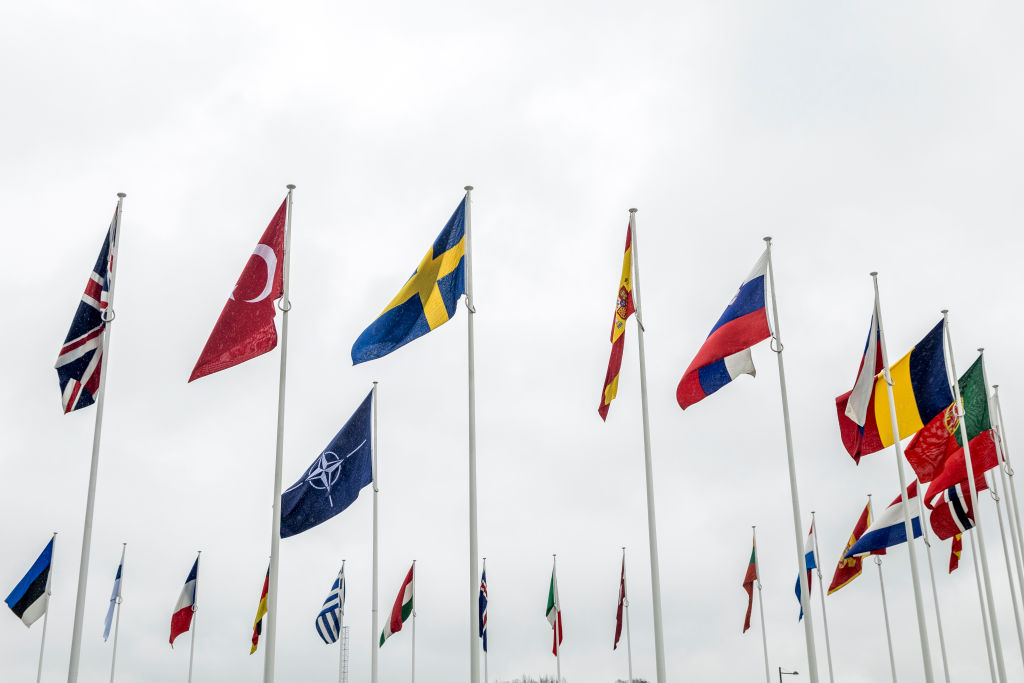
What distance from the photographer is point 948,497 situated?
24.4 meters

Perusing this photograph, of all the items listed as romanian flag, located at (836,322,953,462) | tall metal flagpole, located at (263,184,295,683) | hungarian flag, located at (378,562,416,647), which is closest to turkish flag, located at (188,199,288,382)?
tall metal flagpole, located at (263,184,295,683)

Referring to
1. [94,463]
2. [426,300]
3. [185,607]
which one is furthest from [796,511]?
[185,607]

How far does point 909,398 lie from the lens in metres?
20.8

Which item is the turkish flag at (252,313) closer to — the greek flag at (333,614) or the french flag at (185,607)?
the greek flag at (333,614)

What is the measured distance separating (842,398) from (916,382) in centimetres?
166

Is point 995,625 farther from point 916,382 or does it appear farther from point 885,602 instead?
point 885,602

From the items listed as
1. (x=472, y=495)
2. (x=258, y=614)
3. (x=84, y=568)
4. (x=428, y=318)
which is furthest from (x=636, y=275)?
(x=258, y=614)

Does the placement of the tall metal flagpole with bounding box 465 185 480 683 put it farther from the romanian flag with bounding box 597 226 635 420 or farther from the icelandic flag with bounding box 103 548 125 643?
the icelandic flag with bounding box 103 548 125 643

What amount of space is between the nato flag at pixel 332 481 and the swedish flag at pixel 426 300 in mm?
2962

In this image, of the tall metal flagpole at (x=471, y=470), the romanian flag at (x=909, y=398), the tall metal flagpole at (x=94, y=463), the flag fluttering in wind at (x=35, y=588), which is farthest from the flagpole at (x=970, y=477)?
the flag fluttering in wind at (x=35, y=588)

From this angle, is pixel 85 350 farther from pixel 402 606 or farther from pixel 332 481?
pixel 402 606

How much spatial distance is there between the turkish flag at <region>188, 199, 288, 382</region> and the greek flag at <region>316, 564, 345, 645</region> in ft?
60.9

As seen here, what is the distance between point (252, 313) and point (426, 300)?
10.0 ft

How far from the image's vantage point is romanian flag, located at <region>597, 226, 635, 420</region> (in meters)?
17.6
